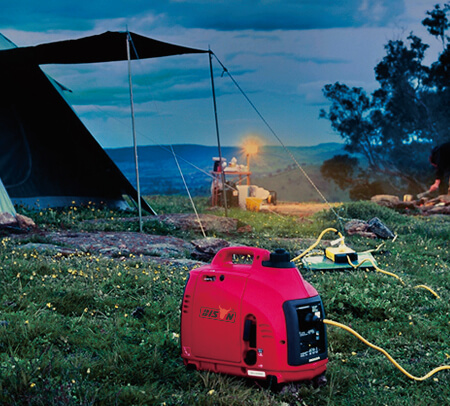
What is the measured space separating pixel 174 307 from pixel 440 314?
7.59 ft

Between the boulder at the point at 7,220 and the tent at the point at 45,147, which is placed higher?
the tent at the point at 45,147

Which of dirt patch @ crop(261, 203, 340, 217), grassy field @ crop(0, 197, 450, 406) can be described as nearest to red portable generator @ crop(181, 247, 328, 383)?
grassy field @ crop(0, 197, 450, 406)

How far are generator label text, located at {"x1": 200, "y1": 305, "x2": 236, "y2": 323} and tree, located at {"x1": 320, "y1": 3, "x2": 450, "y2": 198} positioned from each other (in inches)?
765

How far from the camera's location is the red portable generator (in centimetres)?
268

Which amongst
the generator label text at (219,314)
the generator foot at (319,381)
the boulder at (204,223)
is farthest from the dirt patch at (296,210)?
the generator label text at (219,314)

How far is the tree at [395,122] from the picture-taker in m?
21.5

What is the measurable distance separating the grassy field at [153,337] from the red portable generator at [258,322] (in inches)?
4.7

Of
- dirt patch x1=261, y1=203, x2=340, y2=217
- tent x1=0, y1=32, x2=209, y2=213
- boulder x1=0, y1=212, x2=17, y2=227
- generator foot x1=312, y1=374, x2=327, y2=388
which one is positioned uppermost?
tent x1=0, y1=32, x2=209, y2=213

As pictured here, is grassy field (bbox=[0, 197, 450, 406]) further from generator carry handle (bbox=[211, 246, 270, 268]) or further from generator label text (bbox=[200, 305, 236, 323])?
generator carry handle (bbox=[211, 246, 270, 268])

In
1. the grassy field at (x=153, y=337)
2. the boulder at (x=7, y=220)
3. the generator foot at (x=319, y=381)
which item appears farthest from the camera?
the boulder at (x=7, y=220)

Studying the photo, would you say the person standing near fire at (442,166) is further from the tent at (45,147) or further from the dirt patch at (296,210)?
the tent at (45,147)

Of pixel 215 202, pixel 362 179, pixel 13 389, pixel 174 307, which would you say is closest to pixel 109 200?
pixel 215 202

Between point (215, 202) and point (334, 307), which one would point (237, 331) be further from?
point (215, 202)

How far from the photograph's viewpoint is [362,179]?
2217 centimetres
